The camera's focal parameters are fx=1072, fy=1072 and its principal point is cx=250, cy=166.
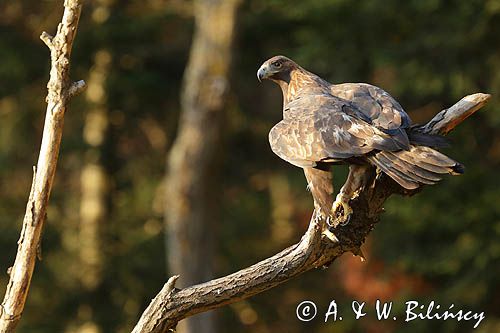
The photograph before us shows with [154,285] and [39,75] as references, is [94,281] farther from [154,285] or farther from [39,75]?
[39,75]

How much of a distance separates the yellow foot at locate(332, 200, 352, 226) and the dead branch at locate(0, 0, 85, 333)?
116 centimetres

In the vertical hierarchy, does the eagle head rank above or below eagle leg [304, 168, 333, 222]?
above

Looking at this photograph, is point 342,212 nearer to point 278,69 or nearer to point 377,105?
point 377,105

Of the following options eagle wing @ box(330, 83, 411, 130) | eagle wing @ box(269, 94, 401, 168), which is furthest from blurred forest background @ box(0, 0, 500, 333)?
eagle wing @ box(269, 94, 401, 168)

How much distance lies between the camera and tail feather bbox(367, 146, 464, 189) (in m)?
4.05

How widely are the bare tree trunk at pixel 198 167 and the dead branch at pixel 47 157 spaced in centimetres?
554

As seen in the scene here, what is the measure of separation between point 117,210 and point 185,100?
3.47 m

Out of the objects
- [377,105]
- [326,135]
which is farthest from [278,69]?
[326,135]

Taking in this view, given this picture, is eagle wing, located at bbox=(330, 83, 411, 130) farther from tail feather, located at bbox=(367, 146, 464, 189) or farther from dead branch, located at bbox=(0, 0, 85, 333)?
dead branch, located at bbox=(0, 0, 85, 333)

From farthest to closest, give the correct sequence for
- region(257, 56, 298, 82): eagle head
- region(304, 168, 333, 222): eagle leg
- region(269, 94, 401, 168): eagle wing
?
1. region(257, 56, 298, 82): eagle head
2. region(304, 168, 333, 222): eagle leg
3. region(269, 94, 401, 168): eagle wing

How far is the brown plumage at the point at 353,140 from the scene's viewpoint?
415 cm

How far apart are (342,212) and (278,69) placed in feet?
4.44

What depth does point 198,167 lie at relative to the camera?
9.98 m

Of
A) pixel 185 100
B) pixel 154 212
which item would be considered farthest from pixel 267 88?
pixel 185 100
